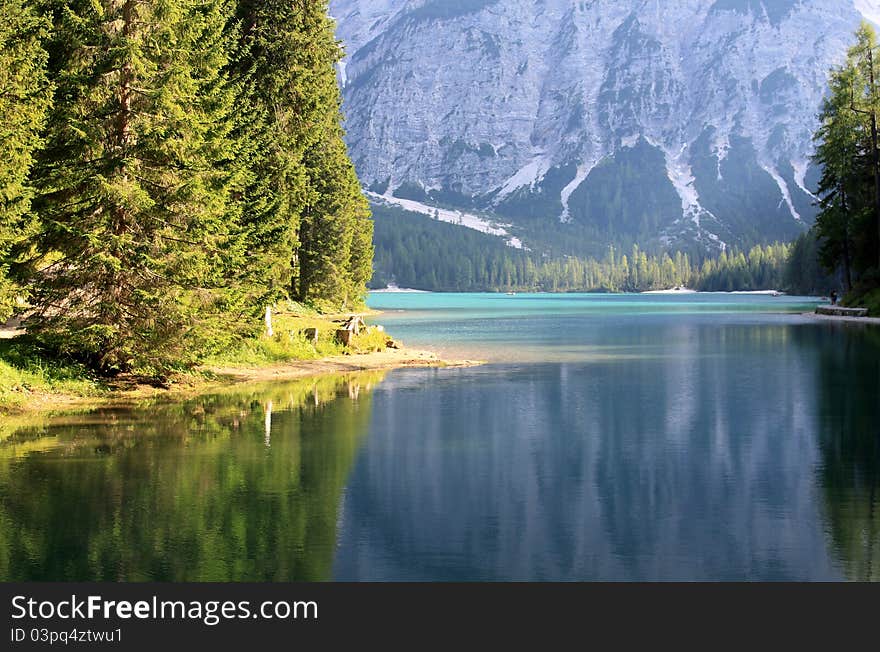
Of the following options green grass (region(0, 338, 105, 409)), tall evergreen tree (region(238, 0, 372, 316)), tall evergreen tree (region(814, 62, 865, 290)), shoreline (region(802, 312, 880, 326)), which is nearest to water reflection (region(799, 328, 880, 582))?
tall evergreen tree (region(238, 0, 372, 316))

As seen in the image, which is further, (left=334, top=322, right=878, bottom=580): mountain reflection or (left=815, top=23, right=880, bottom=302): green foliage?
(left=815, top=23, right=880, bottom=302): green foliage

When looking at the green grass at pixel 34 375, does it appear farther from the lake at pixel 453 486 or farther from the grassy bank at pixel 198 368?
the lake at pixel 453 486

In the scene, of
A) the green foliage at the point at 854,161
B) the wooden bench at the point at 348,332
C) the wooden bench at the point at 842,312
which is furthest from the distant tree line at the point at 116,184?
the wooden bench at the point at 842,312

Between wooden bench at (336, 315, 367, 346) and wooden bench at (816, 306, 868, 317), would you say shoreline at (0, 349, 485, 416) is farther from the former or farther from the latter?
wooden bench at (816, 306, 868, 317)

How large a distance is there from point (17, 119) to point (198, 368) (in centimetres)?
1063

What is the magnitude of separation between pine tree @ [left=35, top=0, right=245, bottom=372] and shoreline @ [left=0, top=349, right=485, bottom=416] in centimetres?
93

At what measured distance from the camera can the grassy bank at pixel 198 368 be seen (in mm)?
27188

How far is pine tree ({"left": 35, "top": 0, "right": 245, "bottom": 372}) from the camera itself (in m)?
28.1

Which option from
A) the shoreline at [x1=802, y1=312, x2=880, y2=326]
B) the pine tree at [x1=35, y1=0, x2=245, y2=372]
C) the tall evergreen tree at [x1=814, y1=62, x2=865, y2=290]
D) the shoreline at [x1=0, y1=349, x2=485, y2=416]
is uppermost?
the tall evergreen tree at [x1=814, y1=62, x2=865, y2=290]

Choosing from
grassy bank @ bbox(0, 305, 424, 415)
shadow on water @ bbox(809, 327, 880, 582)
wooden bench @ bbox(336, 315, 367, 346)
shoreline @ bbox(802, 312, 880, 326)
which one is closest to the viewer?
shadow on water @ bbox(809, 327, 880, 582)

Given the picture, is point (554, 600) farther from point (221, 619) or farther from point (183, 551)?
point (183, 551)

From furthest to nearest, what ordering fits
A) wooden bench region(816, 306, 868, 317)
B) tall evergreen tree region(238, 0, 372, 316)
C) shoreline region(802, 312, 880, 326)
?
wooden bench region(816, 306, 868, 317) → shoreline region(802, 312, 880, 326) → tall evergreen tree region(238, 0, 372, 316)

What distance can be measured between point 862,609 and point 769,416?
16120 millimetres

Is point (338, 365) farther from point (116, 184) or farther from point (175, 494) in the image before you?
point (175, 494)
